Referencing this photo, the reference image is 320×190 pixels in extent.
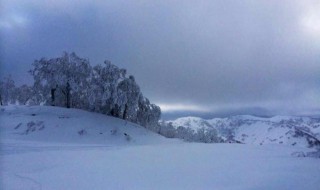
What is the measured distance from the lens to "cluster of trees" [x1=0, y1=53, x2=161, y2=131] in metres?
47.0

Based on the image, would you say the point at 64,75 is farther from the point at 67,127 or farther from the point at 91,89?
the point at 67,127

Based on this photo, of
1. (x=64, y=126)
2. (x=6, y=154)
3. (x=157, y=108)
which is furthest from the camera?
(x=157, y=108)

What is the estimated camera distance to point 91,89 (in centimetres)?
4712

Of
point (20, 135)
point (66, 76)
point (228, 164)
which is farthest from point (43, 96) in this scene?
point (228, 164)

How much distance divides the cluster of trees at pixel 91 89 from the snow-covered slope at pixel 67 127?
3.80m

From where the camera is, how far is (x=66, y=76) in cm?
5012

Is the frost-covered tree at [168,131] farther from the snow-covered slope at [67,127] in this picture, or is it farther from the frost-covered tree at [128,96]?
the snow-covered slope at [67,127]

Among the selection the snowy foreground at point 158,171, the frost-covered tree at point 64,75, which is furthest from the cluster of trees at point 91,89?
the snowy foreground at point 158,171

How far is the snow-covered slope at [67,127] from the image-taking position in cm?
3595

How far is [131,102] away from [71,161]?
1266 inches

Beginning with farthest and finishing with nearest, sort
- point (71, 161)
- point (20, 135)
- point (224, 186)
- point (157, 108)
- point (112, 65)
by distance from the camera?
point (157, 108) < point (112, 65) < point (20, 135) < point (71, 161) < point (224, 186)

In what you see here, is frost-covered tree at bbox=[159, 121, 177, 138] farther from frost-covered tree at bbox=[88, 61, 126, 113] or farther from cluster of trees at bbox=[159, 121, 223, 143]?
frost-covered tree at bbox=[88, 61, 126, 113]

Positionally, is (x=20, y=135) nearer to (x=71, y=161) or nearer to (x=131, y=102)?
(x=131, y=102)

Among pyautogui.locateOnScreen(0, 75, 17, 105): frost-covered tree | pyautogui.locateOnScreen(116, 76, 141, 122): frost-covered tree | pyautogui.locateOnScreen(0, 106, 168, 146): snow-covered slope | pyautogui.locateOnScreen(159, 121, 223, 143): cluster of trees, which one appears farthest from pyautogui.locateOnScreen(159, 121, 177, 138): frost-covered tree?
pyautogui.locateOnScreen(0, 75, 17, 105): frost-covered tree
